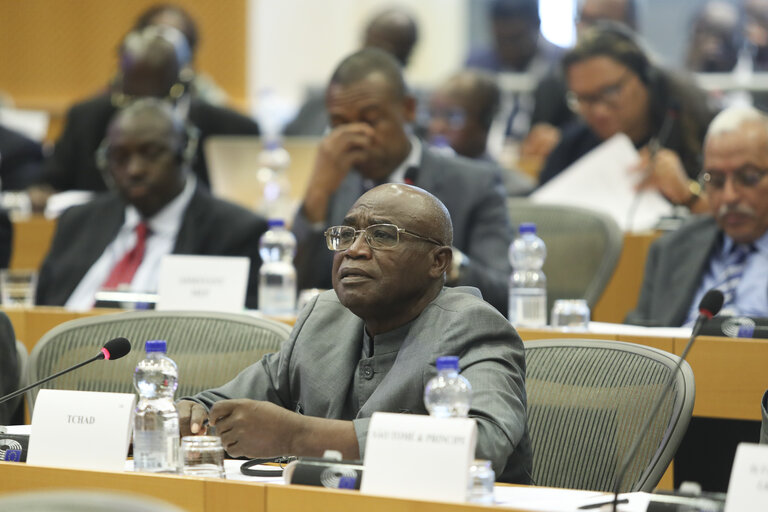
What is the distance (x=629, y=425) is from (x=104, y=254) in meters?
2.47

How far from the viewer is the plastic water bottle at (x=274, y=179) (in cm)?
546

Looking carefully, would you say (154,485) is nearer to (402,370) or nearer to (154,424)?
(154,424)

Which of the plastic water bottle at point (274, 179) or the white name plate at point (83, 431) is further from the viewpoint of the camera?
the plastic water bottle at point (274, 179)

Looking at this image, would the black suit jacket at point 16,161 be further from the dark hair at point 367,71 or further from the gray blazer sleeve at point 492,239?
the gray blazer sleeve at point 492,239

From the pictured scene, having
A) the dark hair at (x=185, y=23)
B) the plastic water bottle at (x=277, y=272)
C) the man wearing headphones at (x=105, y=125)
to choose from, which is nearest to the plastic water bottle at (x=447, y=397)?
the plastic water bottle at (x=277, y=272)

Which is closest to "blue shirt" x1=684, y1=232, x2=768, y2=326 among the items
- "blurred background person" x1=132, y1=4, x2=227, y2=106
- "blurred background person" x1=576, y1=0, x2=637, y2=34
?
"blurred background person" x1=576, y1=0, x2=637, y2=34

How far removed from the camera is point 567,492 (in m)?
2.19

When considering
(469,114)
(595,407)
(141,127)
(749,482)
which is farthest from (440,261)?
Answer: (469,114)

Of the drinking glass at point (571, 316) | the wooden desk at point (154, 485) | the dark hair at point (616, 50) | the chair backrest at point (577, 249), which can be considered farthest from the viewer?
the dark hair at point (616, 50)

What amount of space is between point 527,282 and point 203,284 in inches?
38.6

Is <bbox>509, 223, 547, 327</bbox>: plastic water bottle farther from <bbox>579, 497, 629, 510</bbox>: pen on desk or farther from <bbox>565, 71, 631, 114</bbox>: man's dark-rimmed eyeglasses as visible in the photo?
<bbox>579, 497, 629, 510</bbox>: pen on desk

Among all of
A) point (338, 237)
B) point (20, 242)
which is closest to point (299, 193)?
point (20, 242)

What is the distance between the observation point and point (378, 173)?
163 inches

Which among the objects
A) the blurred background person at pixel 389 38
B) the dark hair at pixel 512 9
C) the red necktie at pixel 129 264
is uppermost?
the dark hair at pixel 512 9
